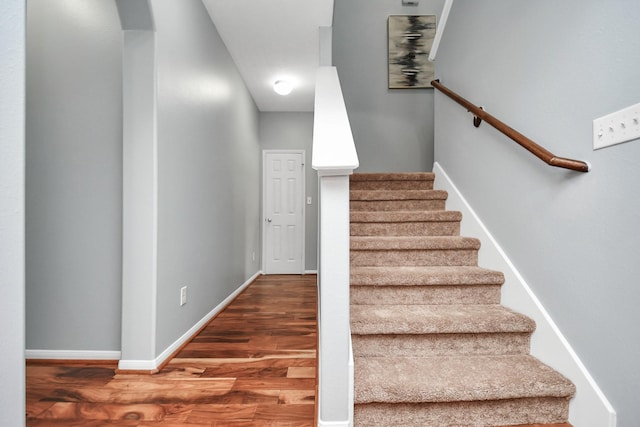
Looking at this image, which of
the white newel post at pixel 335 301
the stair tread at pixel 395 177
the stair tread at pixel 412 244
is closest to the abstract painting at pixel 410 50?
the stair tread at pixel 395 177

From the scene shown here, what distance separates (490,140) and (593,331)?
43.3 inches

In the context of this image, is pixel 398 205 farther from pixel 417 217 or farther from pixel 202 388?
pixel 202 388

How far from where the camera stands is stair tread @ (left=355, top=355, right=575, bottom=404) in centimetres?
118

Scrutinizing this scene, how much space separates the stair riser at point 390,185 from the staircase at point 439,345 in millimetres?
739

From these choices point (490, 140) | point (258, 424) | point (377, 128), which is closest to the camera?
point (258, 424)

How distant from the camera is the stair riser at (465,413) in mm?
1211

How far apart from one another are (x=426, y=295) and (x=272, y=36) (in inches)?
102

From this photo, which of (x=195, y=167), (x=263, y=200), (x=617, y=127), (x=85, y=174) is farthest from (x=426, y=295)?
(x=263, y=200)

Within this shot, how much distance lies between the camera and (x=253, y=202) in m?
4.39

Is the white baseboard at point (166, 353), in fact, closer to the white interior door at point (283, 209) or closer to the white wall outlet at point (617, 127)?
the white interior door at point (283, 209)

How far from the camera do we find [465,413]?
1.22 m

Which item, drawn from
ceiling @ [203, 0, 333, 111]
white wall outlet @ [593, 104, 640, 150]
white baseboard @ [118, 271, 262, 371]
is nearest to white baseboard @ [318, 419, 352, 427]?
white baseboard @ [118, 271, 262, 371]

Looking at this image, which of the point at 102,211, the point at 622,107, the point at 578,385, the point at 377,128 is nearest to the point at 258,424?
the point at 578,385

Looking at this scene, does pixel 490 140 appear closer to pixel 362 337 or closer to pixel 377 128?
pixel 362 337
